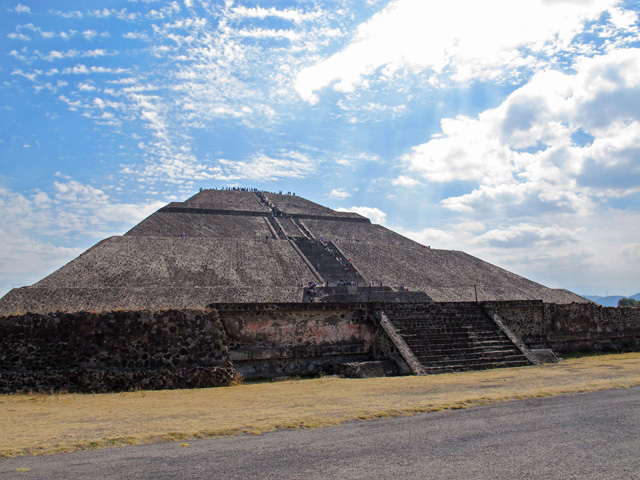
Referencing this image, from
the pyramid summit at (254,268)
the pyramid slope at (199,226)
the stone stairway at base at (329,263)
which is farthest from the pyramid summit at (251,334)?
the pyramid slope at (199,226)

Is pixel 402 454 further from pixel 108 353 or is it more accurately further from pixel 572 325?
pixel 572 325

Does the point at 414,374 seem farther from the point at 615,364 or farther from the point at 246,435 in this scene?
the point at 246,435

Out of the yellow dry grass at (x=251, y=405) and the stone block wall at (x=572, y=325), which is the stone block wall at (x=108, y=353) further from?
the stone block wall at (x=572, y=325)

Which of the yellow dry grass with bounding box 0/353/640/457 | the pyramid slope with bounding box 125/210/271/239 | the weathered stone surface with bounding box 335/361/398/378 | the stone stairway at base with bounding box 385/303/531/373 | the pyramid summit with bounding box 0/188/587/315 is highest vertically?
the pyramid slope with bounding box 125/210/271/239

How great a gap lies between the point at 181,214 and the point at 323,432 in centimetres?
4848

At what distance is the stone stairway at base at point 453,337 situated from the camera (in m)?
11.5

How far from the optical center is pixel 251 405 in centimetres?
761

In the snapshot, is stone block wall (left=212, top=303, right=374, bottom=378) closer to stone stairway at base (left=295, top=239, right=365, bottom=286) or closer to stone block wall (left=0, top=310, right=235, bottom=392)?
stone block wall (left=0, top=310, right=235, bottom=392)

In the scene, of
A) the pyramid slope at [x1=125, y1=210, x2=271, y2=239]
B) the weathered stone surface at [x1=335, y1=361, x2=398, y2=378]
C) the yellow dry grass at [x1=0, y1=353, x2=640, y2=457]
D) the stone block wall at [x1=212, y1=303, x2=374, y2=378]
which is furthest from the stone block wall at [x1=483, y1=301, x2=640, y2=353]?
the pyramid slope at [x1=125, y1=210, x2=271, y2=239]

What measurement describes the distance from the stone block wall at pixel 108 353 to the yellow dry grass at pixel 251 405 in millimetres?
460

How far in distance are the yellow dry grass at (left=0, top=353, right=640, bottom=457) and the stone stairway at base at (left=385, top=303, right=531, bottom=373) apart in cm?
79

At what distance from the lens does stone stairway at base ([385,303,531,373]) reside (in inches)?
453

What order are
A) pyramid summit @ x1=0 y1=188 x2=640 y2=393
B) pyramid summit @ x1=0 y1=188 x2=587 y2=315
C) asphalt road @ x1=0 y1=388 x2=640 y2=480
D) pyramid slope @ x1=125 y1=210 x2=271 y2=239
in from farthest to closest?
pyramid slope @ x1=125 y1=210 x2=271 y2=239 < pyramid summit @ x1=0 y1=188 x2=587 y2=315 < pyramid summit @ x1=0 y1=188 x2=640 y2=393 < asphalt road @ x1=0 y1=388 x2=640 y2=480

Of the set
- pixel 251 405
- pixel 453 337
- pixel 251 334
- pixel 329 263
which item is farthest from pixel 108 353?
pixel 329 263
